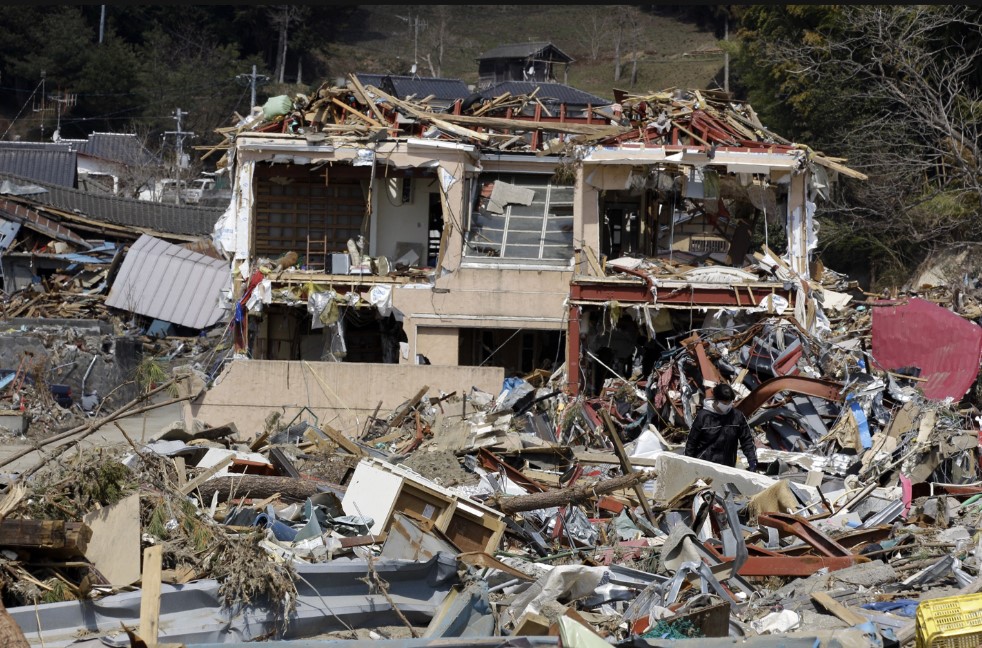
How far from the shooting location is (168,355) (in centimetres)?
2769

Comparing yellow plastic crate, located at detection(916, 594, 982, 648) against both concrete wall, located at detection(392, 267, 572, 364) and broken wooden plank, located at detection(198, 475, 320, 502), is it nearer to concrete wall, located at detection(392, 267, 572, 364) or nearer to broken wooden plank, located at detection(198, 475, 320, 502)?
broken wooden plank, located at detection(198, 475, 320, 502)

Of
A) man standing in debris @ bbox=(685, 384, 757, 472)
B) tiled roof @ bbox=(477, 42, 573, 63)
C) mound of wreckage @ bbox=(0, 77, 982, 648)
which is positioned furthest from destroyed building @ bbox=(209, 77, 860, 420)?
tiled roof @ bbox=(477, 42, 573, 63)

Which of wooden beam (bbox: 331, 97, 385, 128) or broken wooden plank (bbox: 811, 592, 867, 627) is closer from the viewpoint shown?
broken wooden plank (bbox: 811, 592, 867, 627)

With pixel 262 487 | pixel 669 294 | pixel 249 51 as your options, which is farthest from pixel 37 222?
pixel 249 51

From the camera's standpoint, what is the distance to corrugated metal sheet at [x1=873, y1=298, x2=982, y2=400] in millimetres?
16297

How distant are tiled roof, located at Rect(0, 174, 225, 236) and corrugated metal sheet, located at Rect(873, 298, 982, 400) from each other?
80.8 feet

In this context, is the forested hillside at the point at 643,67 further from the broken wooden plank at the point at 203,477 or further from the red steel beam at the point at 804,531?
the broken wooden plank at the point at 203,477

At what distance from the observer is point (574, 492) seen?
9.76 m

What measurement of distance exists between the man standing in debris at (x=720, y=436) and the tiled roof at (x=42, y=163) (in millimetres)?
35404

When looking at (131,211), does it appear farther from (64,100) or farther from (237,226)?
(64,100)

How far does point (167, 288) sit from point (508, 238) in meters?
12.4

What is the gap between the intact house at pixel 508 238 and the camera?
19.9 metres

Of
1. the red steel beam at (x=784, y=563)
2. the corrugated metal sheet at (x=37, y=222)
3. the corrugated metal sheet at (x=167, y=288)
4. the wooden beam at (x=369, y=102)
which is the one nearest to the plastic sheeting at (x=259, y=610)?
the red steel beam at (x=784, y=563)

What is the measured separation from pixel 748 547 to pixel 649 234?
48.1ft
